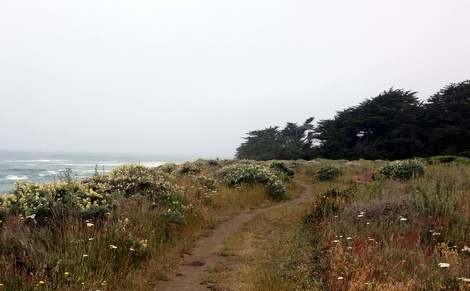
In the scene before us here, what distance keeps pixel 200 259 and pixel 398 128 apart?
43053mm

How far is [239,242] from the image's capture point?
8.12 metres

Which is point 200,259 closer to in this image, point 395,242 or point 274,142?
point 395,242

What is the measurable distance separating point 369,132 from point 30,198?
163ft

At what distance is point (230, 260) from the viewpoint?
22.4 ft

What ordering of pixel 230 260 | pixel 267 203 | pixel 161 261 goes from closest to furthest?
pixel 161 261, pixel 230 260, pixel 267 203

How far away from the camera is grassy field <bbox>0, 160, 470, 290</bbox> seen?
4.63 m

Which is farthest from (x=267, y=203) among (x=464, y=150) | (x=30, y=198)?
(x=464, y=150)

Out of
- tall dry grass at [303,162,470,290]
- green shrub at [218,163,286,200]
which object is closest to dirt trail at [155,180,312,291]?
tall dry grass at [303,162,470,290]

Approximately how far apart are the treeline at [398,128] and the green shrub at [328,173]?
2154 centimetres

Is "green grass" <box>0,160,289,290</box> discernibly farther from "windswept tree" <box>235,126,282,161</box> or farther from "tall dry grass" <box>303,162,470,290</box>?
"windswept tree" <box>235,126,282,161</box>

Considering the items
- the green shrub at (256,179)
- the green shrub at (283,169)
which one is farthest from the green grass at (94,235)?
the green shrub at (283,169)

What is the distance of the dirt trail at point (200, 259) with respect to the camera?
5520mm

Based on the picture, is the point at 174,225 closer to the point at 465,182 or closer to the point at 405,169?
the point at 465,182

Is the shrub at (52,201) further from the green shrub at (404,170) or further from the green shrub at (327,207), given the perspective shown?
the green shrub at (404,170)
